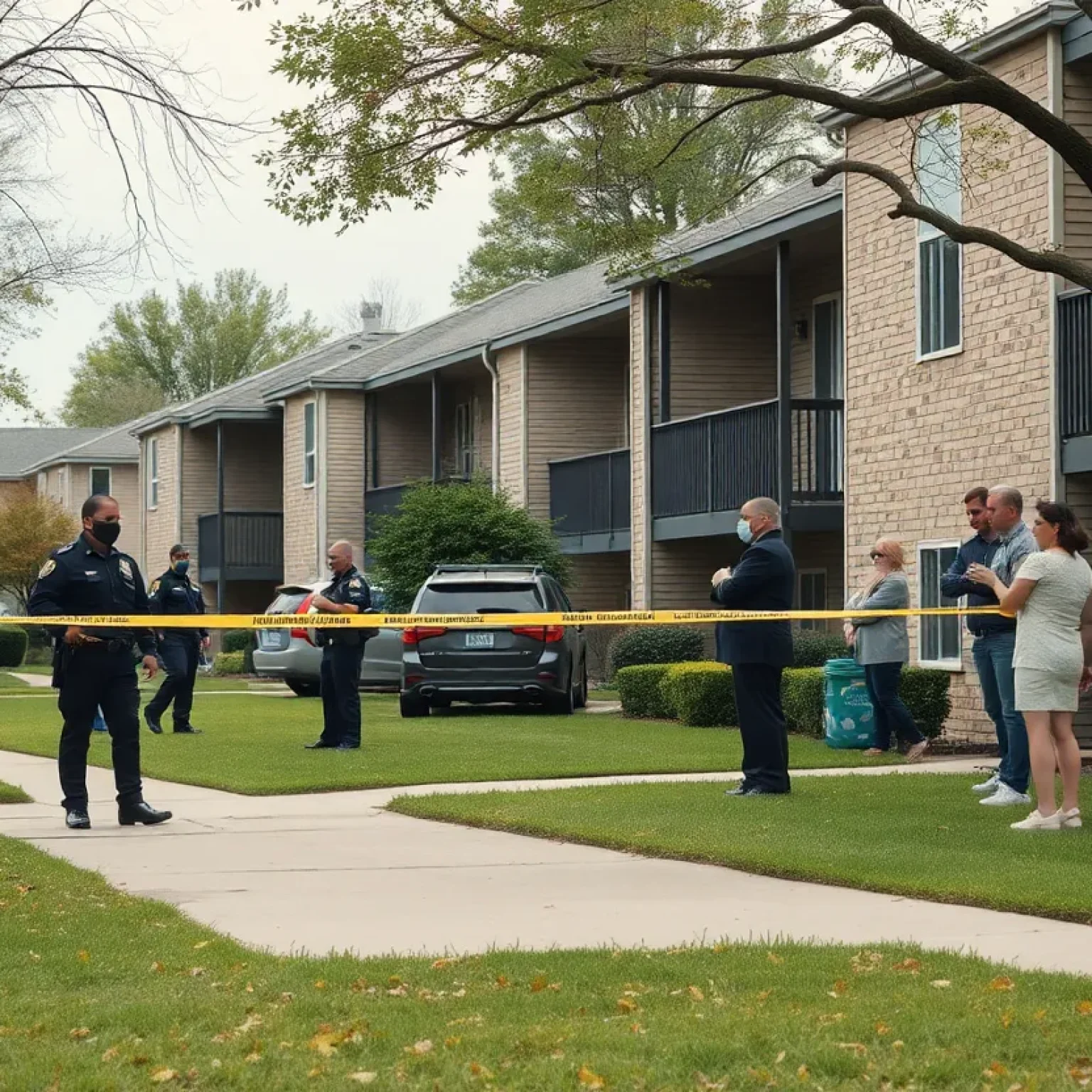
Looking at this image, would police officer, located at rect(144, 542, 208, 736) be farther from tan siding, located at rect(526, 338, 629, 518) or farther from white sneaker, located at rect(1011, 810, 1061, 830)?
tan siding, located at rect(526, 338, 629, 518)

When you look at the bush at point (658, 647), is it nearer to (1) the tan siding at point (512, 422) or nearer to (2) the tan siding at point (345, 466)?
(1) the tan siding at point (512, 422)

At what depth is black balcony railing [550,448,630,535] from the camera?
1141 inches

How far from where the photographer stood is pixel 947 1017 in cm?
577

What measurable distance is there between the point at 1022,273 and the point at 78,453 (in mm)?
48154

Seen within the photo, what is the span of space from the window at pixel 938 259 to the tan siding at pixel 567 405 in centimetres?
1347

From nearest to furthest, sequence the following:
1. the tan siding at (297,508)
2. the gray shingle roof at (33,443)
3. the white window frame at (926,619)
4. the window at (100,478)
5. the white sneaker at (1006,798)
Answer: the white sneaker at (1006,798)
the white window frame at (926,619)
the tan siding at (297,508)
the window at (100,478)
the gray shingle roof at (33,443)

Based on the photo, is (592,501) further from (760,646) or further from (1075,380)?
(760,646)

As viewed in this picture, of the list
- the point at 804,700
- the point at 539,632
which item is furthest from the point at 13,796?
the point at 539,632

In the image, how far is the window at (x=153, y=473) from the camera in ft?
170

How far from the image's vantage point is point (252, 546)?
45.7 m

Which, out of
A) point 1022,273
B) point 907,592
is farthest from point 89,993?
point 1022,273

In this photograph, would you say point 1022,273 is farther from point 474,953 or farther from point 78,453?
point 78,453

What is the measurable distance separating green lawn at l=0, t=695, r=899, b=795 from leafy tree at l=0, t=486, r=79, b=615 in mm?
31245

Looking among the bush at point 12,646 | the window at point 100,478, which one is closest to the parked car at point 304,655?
the bush at point 12,646
